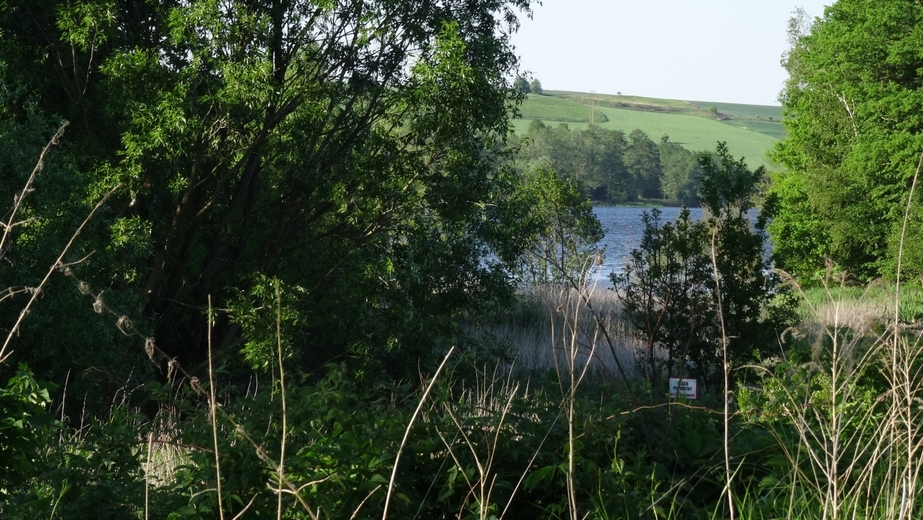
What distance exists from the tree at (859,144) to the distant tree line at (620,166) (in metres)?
18.2

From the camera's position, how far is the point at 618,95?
151500 mm

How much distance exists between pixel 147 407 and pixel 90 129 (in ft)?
11.6

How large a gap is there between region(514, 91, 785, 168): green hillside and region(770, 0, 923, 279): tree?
59881 mm

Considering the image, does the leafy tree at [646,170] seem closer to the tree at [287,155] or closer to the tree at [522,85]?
the tree at [522,85]

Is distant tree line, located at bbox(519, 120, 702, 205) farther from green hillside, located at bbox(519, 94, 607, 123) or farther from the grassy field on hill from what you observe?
green hillside, located at bbox(519, 94, 607, 123)

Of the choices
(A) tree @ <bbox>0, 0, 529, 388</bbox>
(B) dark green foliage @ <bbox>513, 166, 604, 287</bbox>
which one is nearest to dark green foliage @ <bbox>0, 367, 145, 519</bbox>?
(A) tree @ <bbox>0, 0, 529, 388</bbox>

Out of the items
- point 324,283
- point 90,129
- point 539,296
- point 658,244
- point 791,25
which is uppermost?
point 791,25

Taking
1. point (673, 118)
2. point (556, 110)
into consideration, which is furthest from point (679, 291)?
point (673, 118)

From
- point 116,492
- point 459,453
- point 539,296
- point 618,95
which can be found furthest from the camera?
point 618,95

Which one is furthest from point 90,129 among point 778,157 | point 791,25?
point 791,25

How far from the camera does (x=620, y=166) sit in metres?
59.9

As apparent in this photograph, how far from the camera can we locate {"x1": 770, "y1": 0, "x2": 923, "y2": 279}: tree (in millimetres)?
30047

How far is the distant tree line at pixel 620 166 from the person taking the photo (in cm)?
5519

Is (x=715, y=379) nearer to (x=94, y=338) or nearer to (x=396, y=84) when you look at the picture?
(x=396, y=84)
